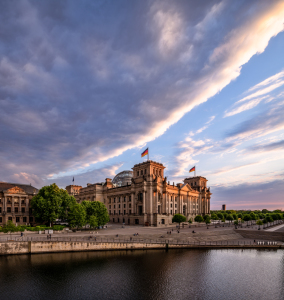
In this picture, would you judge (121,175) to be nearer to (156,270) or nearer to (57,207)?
(57,207)

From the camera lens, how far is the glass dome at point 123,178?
514ft

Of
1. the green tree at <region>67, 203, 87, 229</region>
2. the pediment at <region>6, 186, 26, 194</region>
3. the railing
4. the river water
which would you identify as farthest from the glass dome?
the river water

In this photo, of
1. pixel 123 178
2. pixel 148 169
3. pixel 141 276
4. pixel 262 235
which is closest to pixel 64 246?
pixel 141 276

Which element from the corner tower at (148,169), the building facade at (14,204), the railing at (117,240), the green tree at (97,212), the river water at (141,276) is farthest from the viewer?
A: the corner tower at (148,169)

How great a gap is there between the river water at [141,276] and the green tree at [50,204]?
28.6 metres

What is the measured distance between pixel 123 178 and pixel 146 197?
51399mm

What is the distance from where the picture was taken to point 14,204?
100062mm

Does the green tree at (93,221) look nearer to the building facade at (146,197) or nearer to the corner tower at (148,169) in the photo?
the building facade at (146,197)

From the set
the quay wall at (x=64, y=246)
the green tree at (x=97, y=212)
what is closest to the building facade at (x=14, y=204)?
the green tree at (x=97, y=212)

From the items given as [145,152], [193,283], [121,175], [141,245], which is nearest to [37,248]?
[141,245]

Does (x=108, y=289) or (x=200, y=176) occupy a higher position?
(x=200, y=176)

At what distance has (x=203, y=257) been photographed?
184 ft

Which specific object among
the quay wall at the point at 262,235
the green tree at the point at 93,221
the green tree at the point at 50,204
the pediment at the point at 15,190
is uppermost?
the pediment at the point at 15,190

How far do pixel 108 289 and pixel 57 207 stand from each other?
179ft
